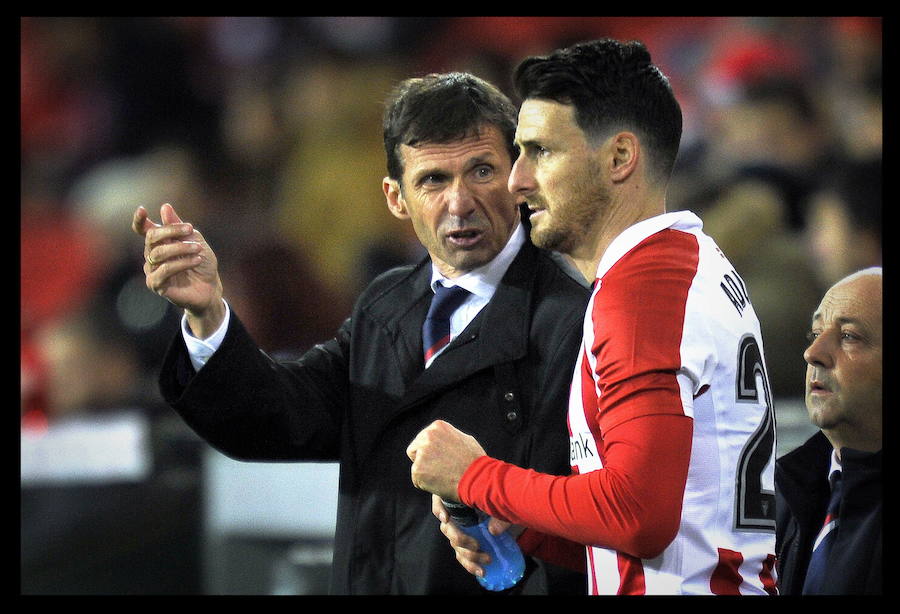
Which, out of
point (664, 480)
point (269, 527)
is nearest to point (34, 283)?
point (269, 527)

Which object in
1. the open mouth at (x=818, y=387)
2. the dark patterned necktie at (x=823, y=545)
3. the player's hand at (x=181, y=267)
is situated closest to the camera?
the player's hand at (x=181, y=267)

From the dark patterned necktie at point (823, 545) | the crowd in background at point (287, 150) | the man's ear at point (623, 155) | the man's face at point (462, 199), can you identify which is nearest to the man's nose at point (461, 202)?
the man's face at point (462, 199)

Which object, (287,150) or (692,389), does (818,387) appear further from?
(287,150)

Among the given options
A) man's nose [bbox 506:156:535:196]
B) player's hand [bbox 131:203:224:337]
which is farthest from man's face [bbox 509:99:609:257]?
player's hand [bbox 131:203:224:337]

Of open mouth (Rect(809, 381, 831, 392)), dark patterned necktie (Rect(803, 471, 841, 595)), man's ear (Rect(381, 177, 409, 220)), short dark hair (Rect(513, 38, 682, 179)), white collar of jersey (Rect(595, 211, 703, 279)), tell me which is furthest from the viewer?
man's ear (Rect(381, 177, 409, 220))

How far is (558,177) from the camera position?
188 cm

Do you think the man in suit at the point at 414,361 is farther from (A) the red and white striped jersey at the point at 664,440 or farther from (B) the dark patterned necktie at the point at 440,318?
(A) the red and white striped jersey at the point at 664,440

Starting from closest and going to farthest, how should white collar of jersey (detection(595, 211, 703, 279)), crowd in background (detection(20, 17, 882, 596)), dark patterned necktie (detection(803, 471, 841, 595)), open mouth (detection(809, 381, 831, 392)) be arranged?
1. white collar of jersey (detection(595, 211, 703, 279))
2. dark patterned necktie (detection(803, 471, 841, 595))
3. open mouth (detection(809, 381, 831, 392))
4. crowd in background (detection(20, 17, 882, 596))

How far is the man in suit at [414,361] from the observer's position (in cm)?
204

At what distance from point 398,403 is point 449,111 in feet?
2.00

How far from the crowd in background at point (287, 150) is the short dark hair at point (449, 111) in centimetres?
175

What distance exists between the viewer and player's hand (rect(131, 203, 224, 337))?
199 cm

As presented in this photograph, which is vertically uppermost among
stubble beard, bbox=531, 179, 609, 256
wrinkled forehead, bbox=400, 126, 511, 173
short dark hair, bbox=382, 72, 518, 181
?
short dark hair, bbox=382, 72, 518, 181

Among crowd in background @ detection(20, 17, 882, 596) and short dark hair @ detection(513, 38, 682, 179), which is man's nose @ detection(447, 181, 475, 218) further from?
crowd in background @ detection(20, 17, 882, 596)
